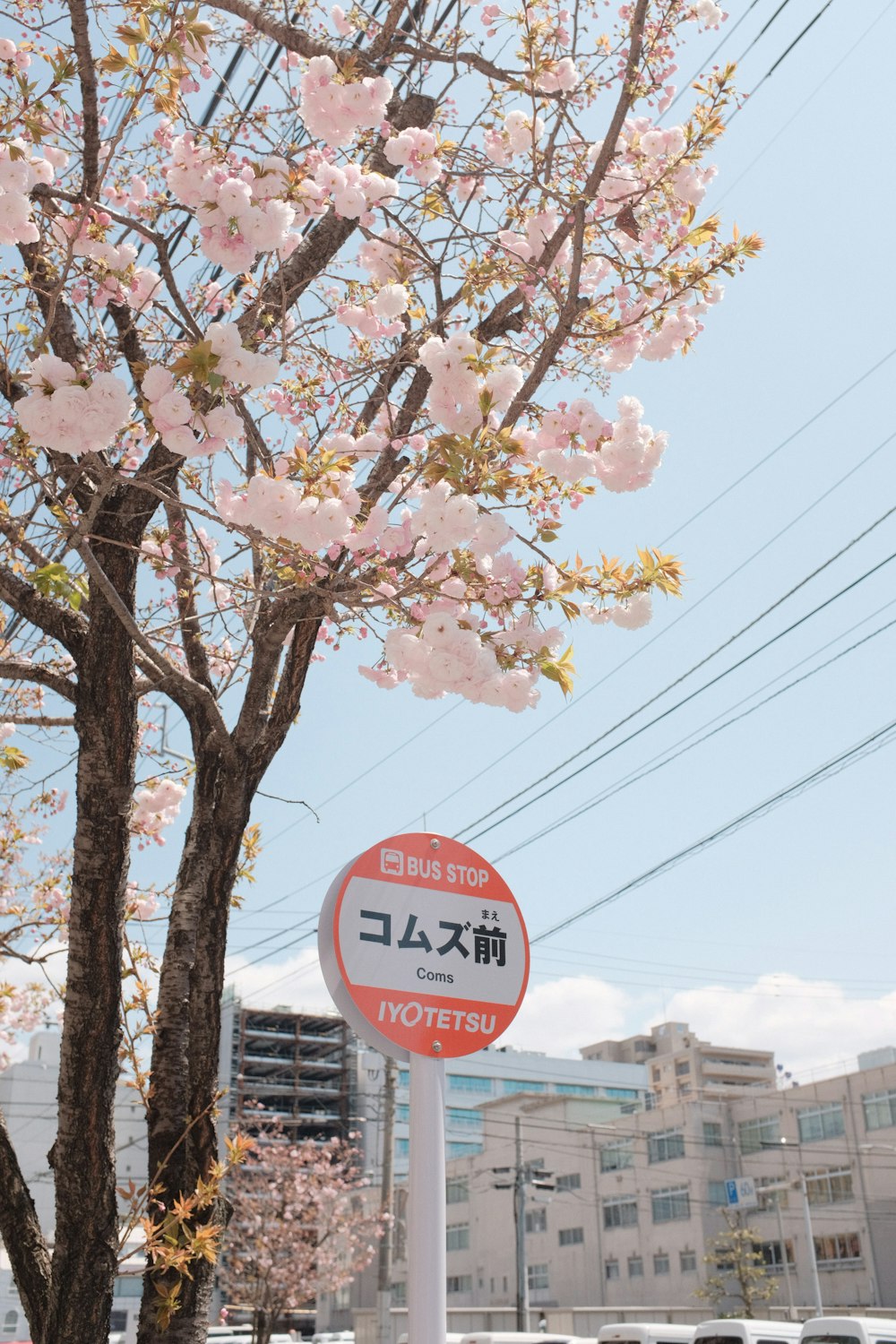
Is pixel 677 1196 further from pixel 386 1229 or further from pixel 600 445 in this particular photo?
pixel 600 445

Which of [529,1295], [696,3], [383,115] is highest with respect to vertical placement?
[696,3]

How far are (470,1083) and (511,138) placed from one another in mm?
61558

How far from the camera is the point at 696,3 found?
4.51m

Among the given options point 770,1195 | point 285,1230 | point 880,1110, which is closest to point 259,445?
point 285,1230

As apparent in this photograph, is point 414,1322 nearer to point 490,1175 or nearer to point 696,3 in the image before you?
point 696,3

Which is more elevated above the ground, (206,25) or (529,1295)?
(206,25)

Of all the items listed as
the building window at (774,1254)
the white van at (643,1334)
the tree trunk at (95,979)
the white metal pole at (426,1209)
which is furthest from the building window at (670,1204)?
the white metal pole at (426,1209)

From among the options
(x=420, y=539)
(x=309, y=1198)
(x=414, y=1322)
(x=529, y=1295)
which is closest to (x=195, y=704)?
(x=420, y=539)

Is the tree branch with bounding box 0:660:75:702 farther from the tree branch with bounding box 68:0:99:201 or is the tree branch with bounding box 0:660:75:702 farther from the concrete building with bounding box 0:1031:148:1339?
the concrete building with bounding box 0:1031:148:1339

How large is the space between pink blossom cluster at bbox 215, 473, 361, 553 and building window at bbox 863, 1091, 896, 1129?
31.4m

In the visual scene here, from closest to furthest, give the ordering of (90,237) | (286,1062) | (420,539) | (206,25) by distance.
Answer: (206,25), (420,539), (90,237), (286,1062)

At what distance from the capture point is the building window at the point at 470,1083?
5975 cm

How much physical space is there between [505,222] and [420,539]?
1.96 metres

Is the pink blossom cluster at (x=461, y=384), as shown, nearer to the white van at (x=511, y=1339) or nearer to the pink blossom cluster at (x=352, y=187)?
the pink blossom cluster at (x=352, y=187)
